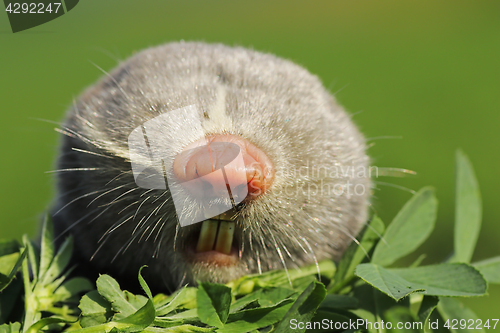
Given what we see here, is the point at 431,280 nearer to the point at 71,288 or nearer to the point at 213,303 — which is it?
the point at 213,303

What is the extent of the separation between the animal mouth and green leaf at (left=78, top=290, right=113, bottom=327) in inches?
9.3

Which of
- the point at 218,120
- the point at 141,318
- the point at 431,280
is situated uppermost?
the point at 218,120

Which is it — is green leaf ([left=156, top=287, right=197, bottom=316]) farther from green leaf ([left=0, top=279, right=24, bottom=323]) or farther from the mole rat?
green leaf ([left=0, top=279, right=24, bottom=323])

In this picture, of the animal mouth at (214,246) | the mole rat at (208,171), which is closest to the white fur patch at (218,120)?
the mole rat at (208,171)

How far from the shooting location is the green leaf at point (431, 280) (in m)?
0.82

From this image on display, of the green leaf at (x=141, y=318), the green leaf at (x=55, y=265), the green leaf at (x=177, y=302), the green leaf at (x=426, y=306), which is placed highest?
the green leaf at (x=55, y=265)

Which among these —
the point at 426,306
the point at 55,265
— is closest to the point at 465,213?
the point at 426,306

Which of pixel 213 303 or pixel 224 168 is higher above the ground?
pixel 224 168

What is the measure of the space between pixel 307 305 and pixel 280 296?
136 millimetres

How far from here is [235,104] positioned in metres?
1.01

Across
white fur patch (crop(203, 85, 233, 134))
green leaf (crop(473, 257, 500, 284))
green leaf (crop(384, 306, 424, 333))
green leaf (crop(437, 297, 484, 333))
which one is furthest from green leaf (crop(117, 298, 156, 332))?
green leaf (crop(473, 257, 500, 284))

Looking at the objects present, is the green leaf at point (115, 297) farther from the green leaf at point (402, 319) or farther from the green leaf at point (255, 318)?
the green leaf at point (402, 319)

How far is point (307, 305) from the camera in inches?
30.0

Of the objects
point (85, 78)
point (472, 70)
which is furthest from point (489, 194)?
point (85, 78)
